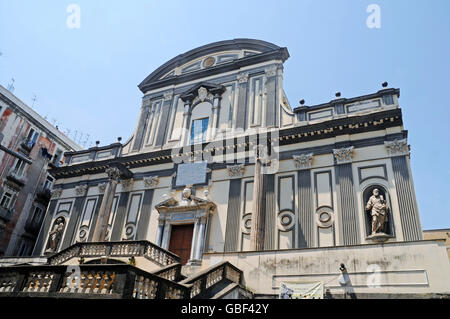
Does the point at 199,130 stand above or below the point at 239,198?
above

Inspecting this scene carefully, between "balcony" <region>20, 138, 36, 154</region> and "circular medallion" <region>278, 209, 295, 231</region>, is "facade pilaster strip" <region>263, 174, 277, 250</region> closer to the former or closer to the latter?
"circular medallion" <region>278, 209, 295, 231</region>

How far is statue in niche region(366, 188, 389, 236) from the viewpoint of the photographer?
14609 mm

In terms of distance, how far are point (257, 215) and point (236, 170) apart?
3.32 meters

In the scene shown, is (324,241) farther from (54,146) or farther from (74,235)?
(54,146)

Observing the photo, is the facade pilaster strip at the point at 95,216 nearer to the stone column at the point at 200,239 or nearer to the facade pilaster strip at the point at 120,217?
the facade pilaster strip at the point at 120,217

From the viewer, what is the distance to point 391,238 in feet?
47.3

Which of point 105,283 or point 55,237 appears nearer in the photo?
point 105,283

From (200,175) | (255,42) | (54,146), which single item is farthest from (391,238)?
(54,146)

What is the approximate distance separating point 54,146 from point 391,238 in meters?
27.7

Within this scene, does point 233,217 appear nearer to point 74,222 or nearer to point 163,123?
point 163,123

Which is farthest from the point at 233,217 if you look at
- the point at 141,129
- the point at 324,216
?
the point at 141,129

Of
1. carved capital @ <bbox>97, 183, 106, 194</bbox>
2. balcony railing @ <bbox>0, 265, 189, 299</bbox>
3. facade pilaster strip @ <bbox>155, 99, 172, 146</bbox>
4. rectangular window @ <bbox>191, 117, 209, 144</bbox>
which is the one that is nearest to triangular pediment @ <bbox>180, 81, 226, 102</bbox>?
facade pilaster strip @ <bbox>155, 99, 172, 146</bbox>

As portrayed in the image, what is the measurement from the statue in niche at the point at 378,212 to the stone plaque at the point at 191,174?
8.84 m

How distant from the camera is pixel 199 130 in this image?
2228 centimetres
